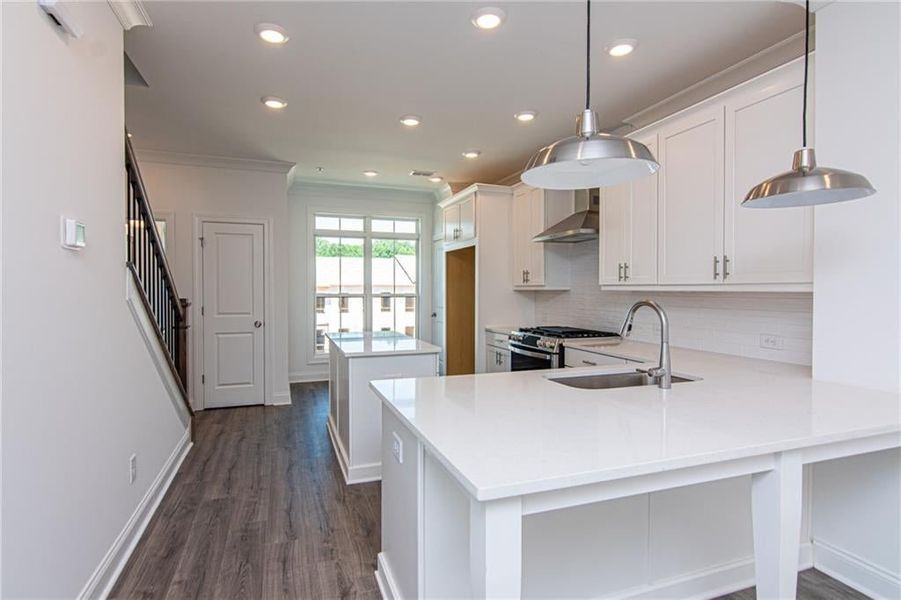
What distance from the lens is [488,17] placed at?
7.54ft

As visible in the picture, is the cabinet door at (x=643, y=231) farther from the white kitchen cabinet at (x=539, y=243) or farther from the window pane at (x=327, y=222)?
the window pane at (x=327, y=222)

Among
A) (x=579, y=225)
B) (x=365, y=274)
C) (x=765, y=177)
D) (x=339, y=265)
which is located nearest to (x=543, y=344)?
(x=579, y=225)

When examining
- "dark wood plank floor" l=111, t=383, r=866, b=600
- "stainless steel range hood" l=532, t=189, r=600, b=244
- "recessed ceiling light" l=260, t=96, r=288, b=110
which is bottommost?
"dark wood plank floor" l=111, t=383, r=866, b=600

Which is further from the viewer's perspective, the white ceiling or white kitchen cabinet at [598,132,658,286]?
white kitchen cabinet at [598,132,658,286]

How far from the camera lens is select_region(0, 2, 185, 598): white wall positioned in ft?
→ 4.50

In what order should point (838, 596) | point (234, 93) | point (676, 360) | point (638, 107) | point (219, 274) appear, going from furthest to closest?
1. point (219, 274)
2. point (638, 107)
3. point (234, 93)
4. point (676, 360)
5. point (838, 596)

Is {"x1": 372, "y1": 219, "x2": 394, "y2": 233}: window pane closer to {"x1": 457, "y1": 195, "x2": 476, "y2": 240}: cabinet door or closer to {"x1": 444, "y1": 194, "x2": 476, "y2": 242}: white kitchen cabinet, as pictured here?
{"x1": 444, "y1": 194, "x2": 476, "y2": 242}: white kitchen cabinet

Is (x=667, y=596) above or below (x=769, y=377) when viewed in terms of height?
below

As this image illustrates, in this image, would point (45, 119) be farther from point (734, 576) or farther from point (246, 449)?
point (734, 576)

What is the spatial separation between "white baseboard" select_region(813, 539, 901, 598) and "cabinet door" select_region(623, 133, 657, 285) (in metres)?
1.61

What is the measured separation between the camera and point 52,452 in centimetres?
158

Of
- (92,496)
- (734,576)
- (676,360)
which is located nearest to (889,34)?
(676,360)

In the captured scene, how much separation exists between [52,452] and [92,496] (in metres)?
0.42

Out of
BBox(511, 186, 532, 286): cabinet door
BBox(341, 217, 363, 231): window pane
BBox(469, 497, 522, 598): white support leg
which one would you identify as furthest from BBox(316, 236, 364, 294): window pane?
BBox(469, 497, 522, 598): white support leg
